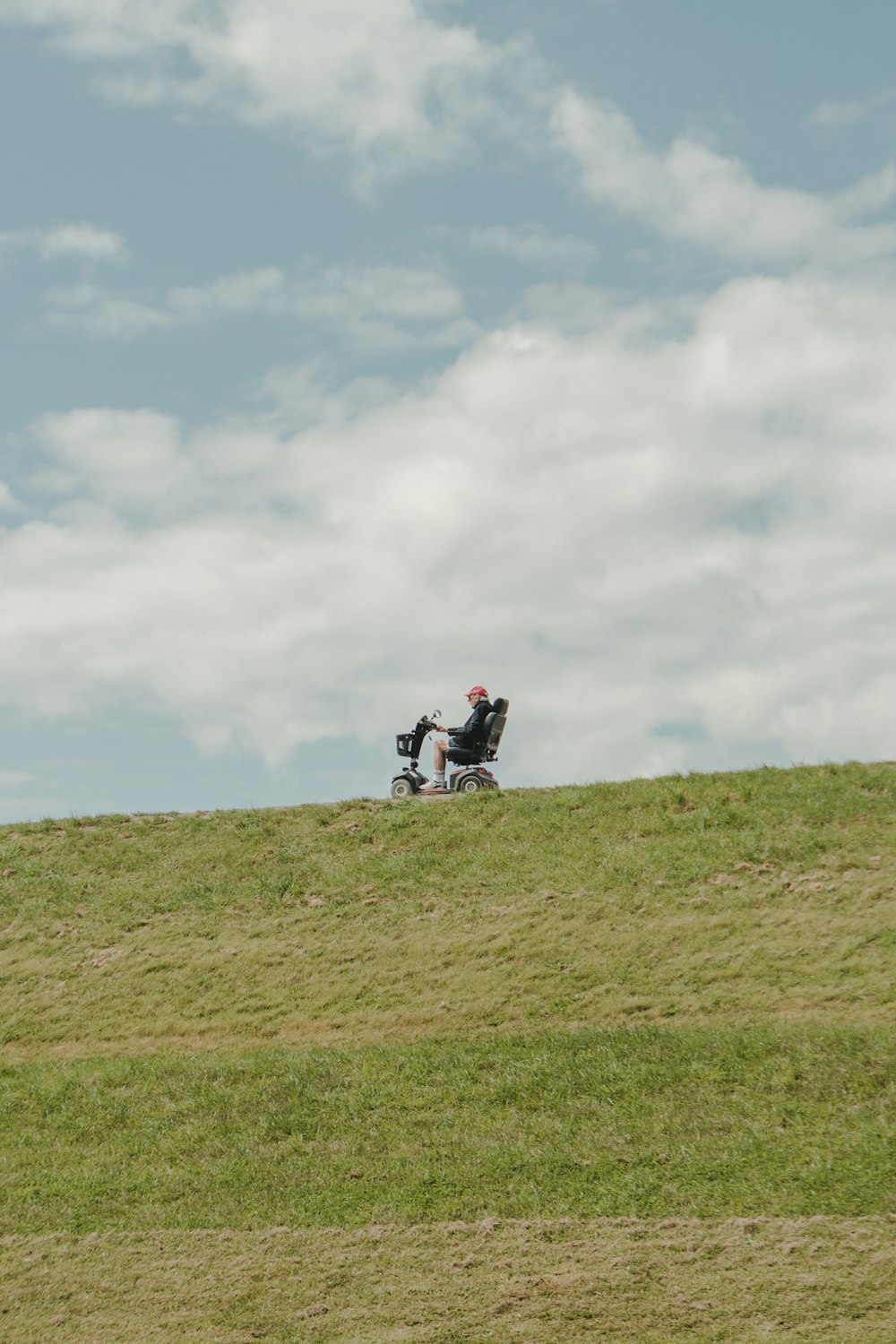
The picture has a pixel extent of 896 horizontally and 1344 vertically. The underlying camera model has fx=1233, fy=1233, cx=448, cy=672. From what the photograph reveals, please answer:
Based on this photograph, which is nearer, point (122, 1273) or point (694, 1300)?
point (694, 1300)

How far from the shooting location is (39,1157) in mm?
12164

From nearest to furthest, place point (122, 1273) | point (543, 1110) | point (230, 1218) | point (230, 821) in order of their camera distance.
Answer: point (122, 1273)
point (230, 1218)
point (543, 1110)
point (230, 821)

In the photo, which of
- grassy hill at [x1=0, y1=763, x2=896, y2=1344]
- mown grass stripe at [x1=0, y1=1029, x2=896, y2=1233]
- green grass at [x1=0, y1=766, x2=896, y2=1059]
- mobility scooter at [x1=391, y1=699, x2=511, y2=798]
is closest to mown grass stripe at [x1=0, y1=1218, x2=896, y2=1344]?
grassy hill at [x1=0, y1=763, x2=896, y2=1344]

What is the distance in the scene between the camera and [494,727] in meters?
24.0

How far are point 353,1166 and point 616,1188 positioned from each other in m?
2.45

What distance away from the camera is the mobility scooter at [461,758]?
2397cm

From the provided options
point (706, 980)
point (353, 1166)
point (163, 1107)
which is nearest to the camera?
point (353, 1166)

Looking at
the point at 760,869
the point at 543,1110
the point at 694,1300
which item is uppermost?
the point at 760,869

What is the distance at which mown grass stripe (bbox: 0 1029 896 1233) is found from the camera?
33.3ft

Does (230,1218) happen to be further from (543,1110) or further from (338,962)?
(338,962)

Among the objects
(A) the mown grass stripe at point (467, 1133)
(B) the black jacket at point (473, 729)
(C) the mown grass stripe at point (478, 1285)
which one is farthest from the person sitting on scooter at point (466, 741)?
(C) the mown grass stripe at point (478, 1285)

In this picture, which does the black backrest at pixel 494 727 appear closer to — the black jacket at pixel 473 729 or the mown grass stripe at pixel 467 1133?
the black jacket at pixel 473 729

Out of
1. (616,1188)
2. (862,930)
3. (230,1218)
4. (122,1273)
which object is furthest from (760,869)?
(122,1273)

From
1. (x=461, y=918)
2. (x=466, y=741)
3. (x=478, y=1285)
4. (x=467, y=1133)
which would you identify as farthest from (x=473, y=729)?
(x=478, y=1285)
